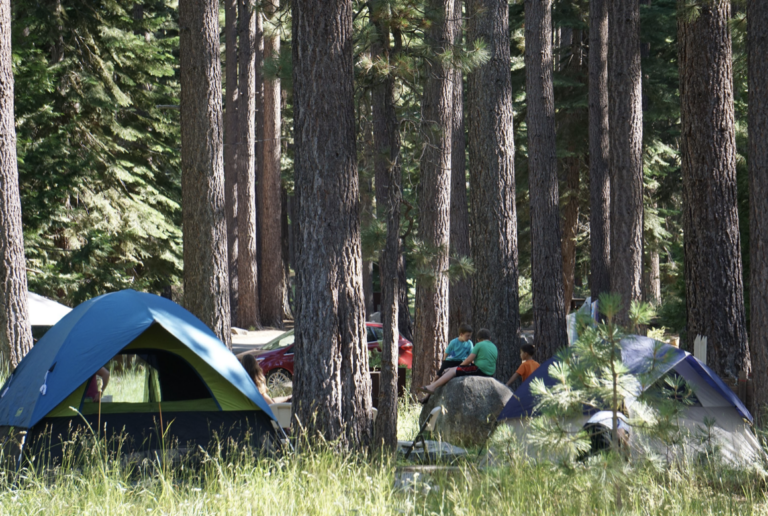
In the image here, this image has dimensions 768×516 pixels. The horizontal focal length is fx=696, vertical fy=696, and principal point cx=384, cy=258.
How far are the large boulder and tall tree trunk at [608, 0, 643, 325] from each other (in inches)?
267

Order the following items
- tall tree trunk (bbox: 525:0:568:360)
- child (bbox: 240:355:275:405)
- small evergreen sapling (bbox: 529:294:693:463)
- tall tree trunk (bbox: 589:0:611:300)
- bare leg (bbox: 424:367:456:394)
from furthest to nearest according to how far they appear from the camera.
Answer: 1. tall tree trunk (bbox: 589:0:611:300)
2. tall tree trunk (bbox: 525:0:568:360)
3. bare leg (bbox: 424:367:456:394)
4. child (bbox: 240:355:275:405)
5. small evergreen sapling (bbox: 529:294:693:463)

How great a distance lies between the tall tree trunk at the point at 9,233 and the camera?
9734mm

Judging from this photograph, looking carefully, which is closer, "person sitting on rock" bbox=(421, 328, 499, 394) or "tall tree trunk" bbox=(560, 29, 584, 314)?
"person sitting on rock" bbox=(421, 328, 499, 394)

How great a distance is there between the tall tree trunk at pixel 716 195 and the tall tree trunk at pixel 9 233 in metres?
9.14

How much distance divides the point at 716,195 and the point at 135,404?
7.43 meters

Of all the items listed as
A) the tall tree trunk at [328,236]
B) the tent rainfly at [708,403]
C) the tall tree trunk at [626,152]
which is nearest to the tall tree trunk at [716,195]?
the tent rainfly at [708,403]

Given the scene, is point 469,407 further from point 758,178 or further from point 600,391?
point 758,178

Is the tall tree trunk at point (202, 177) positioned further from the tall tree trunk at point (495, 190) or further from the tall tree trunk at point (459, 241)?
the tall tree trunk at point (459, 241)

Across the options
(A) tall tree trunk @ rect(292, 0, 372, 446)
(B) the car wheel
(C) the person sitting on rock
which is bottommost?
(B) the car wheel

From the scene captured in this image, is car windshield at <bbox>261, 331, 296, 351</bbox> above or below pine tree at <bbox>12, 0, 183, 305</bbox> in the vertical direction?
below

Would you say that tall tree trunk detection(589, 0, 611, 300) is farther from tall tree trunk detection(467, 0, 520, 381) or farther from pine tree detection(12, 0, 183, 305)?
pine tree detection(12, 0, 183, 305)

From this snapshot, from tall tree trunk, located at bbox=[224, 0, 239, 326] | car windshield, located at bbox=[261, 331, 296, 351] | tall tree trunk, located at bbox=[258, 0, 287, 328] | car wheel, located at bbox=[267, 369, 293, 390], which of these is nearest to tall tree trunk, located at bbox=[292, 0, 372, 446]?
car wheel, located at bbox=[267, 369, 293, 390]

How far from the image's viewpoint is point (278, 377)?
14039 millimetres

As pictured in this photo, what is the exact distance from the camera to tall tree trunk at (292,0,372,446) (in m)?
6.38
